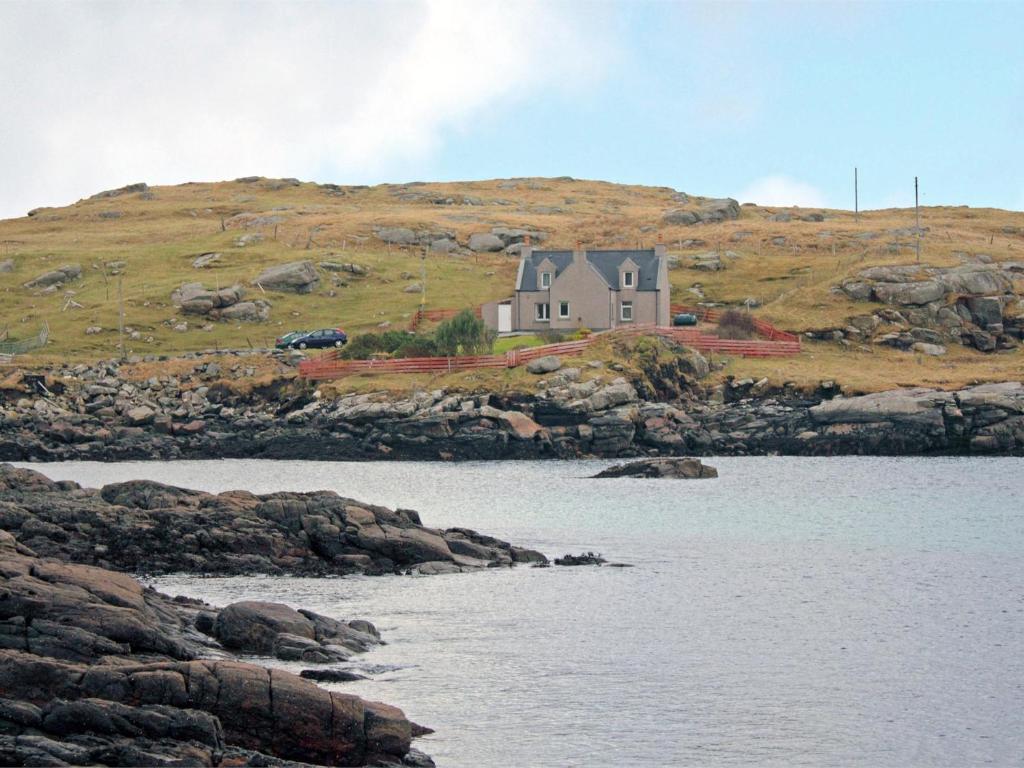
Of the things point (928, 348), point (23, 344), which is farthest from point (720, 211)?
point (23, 344)

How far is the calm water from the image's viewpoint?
96.4 feet

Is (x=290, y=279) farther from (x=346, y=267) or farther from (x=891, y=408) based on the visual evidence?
(x=891, y=408)

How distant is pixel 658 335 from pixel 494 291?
1360 inches

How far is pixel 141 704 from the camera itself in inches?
987

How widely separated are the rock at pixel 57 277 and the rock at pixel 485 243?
40.0 meters

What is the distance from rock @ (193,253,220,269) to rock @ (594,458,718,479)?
7331 cm

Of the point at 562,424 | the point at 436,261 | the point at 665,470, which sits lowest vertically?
the point at 665,470

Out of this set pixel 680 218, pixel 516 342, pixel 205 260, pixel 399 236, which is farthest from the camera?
pixel 680 218

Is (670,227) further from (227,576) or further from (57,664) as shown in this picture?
(57,664)

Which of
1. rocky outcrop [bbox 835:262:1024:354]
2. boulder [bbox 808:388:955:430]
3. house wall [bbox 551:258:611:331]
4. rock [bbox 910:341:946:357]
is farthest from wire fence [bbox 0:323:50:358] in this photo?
rock [bbox 910:341:946:357]

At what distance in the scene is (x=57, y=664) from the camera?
2586 centimetres

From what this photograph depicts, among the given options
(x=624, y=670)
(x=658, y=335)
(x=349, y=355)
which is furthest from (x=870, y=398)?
(x=624, y=670)

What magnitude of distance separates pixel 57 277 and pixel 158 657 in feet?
382

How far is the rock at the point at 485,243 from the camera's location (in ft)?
505
